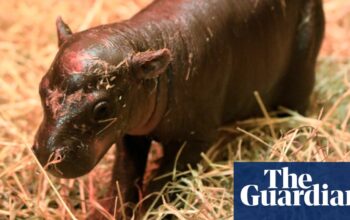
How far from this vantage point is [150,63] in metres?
2.07

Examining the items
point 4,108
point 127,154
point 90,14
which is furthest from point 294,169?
point 90,14

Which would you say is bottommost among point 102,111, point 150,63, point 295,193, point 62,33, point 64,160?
point 295,193

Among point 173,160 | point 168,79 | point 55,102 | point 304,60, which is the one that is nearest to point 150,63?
point 168,79

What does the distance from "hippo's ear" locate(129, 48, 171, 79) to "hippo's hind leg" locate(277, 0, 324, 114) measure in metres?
0.83

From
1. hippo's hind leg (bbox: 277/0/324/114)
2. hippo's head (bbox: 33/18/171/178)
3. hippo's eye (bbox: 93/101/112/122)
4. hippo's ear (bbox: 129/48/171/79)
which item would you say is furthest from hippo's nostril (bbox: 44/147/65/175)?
hippo's hind leg (bbox: 277/0/324/114)

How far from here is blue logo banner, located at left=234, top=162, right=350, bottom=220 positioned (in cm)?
188

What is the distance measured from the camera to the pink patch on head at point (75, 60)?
197 cm

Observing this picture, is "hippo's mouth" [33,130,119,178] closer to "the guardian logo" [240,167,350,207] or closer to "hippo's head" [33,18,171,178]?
"hippo's head" [33,18,171,178]

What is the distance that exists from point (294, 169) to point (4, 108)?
142cm

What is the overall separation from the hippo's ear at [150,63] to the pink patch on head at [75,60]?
0.14 metres

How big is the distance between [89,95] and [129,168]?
0.50 meters

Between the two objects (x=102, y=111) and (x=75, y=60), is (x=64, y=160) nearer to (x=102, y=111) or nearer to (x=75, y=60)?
(x=102, y=111)

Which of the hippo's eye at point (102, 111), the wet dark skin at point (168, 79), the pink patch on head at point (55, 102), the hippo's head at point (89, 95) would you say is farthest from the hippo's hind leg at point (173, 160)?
the pink patch on head at point (55, 102)

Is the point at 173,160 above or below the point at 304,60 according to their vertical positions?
below
